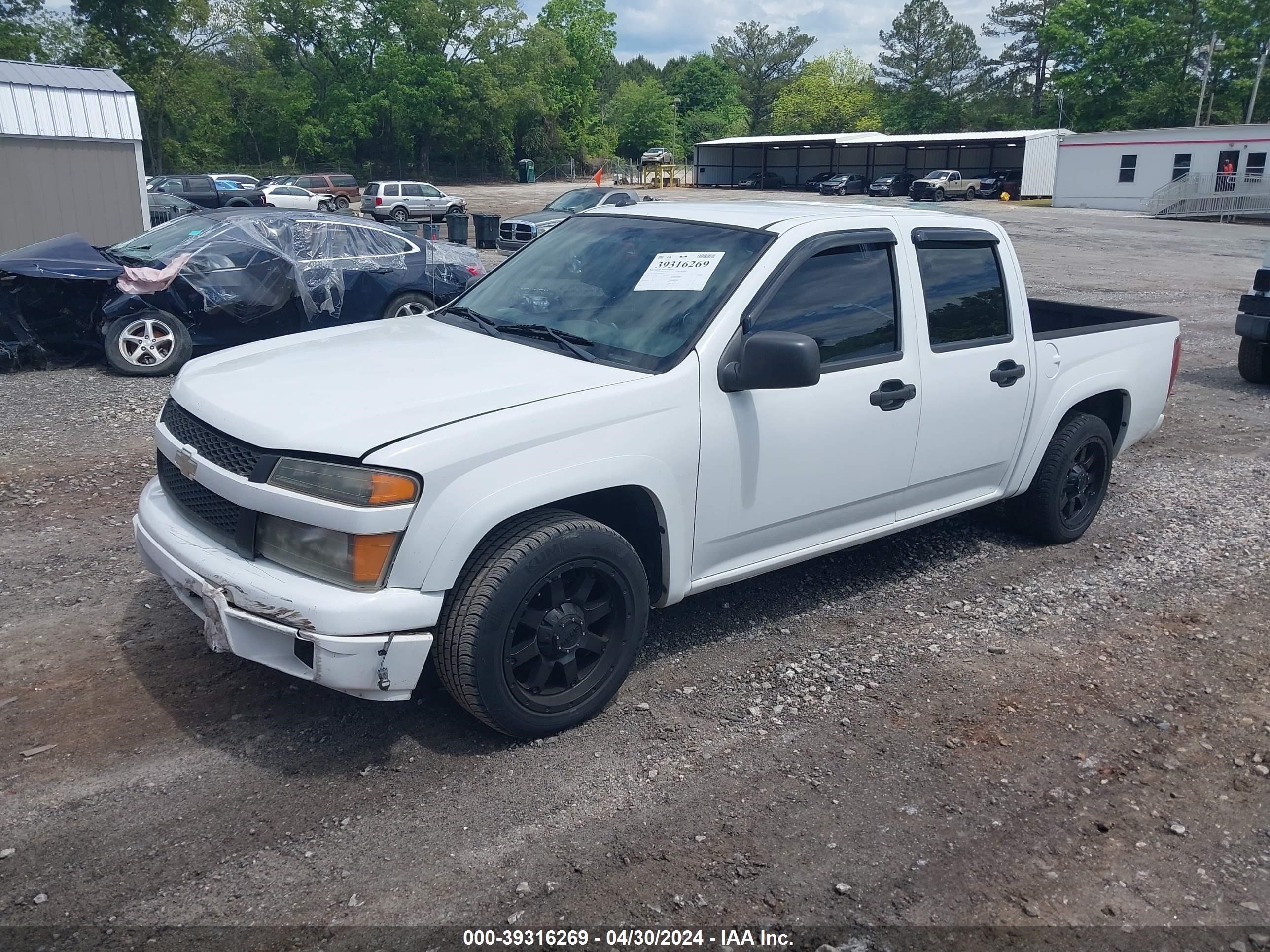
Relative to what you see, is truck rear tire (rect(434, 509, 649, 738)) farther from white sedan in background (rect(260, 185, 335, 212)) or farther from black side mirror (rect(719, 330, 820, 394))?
white sedan in background (rect(260, 185, 335, 212))

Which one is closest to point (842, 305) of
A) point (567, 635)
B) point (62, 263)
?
point (567, 635)

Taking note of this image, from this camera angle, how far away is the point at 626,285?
4.24 metres

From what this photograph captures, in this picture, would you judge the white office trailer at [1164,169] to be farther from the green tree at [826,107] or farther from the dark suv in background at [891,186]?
the green tree at [826,107]

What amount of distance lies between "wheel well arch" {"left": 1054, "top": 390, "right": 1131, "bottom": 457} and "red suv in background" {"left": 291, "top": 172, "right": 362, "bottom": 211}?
133 feet

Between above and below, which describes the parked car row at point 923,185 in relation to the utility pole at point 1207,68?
below

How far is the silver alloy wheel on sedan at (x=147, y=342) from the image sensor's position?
9336mm

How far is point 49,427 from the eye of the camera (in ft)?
25.2

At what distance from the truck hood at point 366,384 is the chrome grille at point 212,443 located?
4cm

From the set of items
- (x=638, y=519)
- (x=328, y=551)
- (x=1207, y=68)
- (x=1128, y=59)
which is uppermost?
(x=1128, y=59)

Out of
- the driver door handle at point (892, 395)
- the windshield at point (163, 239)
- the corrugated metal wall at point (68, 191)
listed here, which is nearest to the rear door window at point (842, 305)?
the driver door handle at point (892, 395)

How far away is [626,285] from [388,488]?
1584mm

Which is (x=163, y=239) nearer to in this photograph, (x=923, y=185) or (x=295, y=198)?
(x=295, y=198)

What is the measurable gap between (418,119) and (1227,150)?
47275 millimetres

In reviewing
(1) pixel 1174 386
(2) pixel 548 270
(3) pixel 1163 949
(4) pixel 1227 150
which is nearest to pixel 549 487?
(2) pixel 548 270
